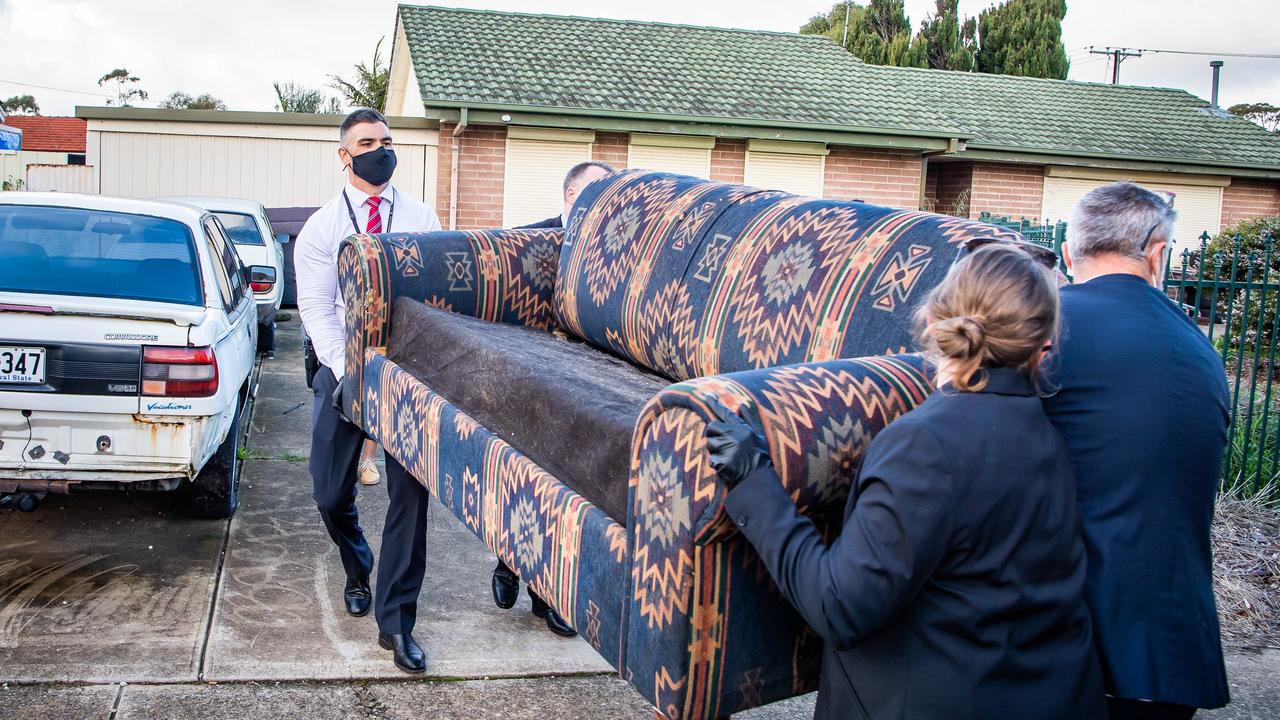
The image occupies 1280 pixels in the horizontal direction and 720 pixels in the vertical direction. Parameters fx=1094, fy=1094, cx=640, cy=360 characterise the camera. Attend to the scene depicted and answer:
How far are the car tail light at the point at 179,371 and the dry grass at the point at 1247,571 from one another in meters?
4.03

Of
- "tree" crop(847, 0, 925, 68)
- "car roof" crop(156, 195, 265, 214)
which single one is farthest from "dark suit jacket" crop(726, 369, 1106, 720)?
"tree" crop(847, 0, 925, 68)

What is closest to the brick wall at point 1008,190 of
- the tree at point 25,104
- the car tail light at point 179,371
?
the car tail light at point 179,371

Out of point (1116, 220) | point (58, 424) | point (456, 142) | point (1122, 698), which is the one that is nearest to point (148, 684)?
point (58, 424)

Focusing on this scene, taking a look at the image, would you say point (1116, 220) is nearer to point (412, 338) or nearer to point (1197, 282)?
point (412, 338)

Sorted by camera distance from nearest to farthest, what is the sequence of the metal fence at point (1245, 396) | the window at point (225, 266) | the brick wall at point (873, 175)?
the metal fence at point (1245, 396) < the window at point (225, 266) < the brick wall at point (873, 175)

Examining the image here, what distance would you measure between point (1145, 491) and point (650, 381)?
1.67 m

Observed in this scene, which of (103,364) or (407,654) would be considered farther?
(103,364)

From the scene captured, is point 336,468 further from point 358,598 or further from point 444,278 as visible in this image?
point 444,278

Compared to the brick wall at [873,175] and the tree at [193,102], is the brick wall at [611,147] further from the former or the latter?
the tree at [193,102]

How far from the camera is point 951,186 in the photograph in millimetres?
19938

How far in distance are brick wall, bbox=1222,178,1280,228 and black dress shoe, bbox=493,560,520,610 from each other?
66.2 feet

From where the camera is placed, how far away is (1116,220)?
2.06 metres

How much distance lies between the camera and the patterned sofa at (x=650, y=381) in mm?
1896

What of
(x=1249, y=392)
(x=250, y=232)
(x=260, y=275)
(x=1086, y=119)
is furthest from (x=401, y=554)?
(x=1086, y=119)
